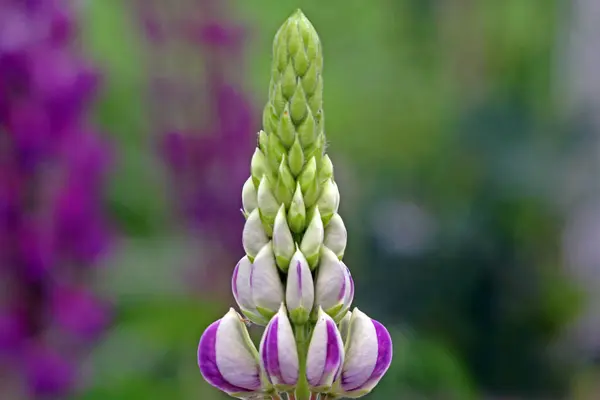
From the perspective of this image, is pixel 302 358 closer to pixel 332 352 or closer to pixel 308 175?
pixel 332 352

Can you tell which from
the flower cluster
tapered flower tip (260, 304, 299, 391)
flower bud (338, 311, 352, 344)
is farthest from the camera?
the flower cluster

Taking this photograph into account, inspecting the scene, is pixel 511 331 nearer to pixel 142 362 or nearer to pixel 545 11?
pixel 142 362

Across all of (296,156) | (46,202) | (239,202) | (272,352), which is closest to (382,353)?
(272,352)

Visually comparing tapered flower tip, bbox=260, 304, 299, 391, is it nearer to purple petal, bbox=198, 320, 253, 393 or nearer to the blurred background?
purple petal, bbox=198, 320, 253, 393

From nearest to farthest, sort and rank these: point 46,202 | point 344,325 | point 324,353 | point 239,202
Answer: point 324,353
point 344,325
point 46,202
point 239,202

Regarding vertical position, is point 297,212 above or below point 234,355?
above

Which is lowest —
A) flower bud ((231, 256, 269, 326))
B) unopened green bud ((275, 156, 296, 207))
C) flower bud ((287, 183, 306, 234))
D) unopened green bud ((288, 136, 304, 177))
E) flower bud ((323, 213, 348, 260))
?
flower bud ((231, 256, 269, 326))

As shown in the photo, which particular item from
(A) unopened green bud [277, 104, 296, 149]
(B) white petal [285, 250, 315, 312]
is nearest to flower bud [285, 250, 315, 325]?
(B) white petal [285, 250, 315, 312]

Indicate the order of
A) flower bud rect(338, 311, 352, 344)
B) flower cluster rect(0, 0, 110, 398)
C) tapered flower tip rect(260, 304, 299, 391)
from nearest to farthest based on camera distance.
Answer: tapered flower tip rect(260, 304, 299, 391)
flower bud rect(338, 311, 352, 344)
flower cluster rect(0, 0, 110, 398)
